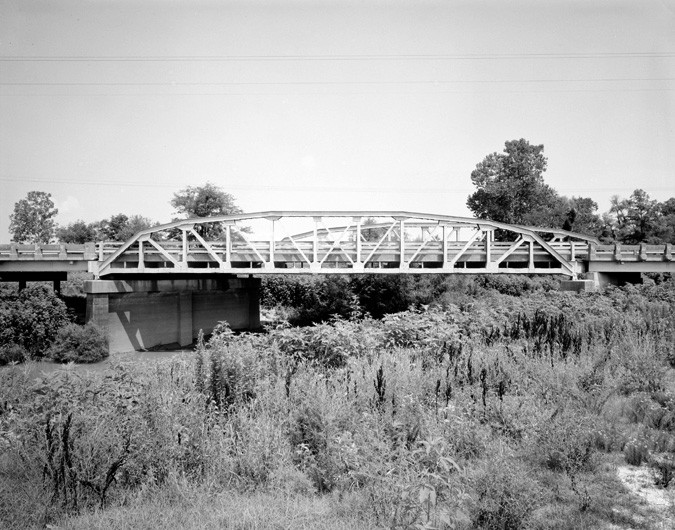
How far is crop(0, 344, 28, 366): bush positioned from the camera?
79.9 feet

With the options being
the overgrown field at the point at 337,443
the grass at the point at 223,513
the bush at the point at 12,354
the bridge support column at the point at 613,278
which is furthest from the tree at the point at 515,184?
the grass at the point at 223,513

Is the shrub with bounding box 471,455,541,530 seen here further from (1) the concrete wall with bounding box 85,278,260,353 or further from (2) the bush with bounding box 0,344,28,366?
(1) the concrete wall with bounding box 85,278,260,353

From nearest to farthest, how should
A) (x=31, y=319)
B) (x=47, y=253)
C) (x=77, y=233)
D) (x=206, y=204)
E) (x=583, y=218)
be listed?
1. (x=31, y=319)
2. (x=47, y=253)
3. (x=206, y=204)
4. (x=583, y=218)
5. (x=77, y=233)

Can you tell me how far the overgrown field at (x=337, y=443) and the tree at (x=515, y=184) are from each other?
178 ft

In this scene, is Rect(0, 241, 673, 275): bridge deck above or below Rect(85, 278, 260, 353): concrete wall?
above

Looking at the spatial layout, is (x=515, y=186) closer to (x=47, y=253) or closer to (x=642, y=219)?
(x=642, y=219)

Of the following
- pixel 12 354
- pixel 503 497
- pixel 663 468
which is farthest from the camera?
pixel 12 354

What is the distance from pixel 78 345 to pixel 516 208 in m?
51.1

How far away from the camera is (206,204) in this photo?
2040 inches

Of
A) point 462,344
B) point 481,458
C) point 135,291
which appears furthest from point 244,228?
point 481,458

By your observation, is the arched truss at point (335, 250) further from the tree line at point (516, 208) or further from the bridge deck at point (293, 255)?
the tree line at point (516, 208)

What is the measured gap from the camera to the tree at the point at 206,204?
170ft

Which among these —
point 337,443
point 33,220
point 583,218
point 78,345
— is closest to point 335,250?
point 78,345

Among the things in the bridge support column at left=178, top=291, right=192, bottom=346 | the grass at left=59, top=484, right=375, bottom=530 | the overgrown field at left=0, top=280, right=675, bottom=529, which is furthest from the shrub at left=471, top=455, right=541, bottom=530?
the bridge support column at left=178, top=291, right=192, bottom=346
